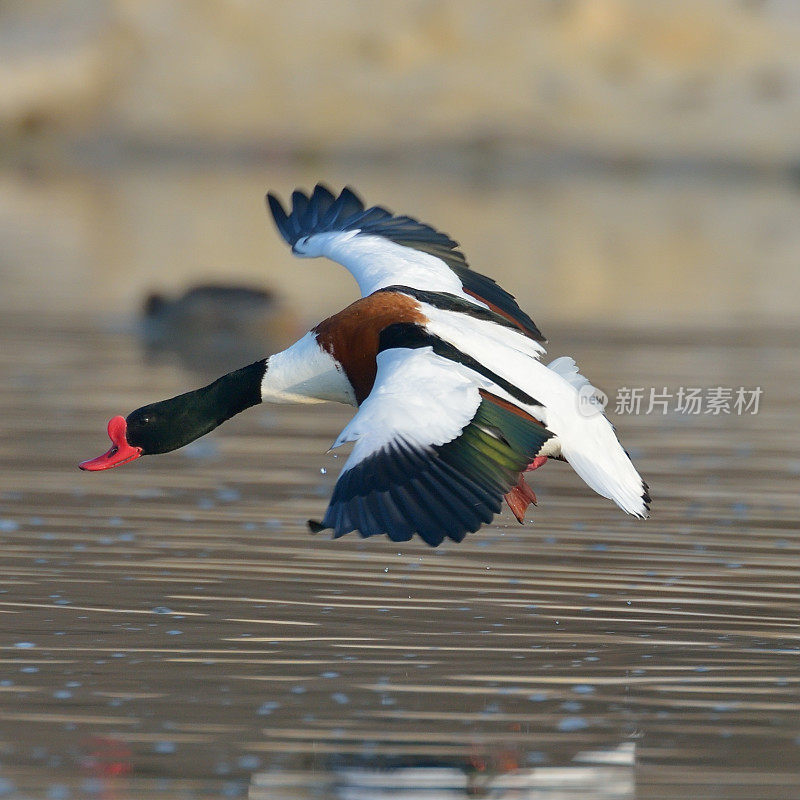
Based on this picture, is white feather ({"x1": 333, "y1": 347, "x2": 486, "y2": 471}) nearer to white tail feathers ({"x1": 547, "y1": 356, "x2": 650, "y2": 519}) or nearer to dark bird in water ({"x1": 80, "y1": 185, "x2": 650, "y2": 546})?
dark bird in water ({"x1": 80, "y1": 185, "x2": 650, "y2": 546})

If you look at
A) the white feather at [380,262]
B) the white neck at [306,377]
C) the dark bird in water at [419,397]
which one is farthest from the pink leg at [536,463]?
the white feather at [380,262]

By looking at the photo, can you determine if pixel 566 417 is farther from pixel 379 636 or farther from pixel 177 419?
pixel 177 419

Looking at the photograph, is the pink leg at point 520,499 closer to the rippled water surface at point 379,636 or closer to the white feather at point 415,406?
the rippled water surface at point 379,636

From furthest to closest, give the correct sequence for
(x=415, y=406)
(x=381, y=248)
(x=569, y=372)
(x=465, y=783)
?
(x=381, y=248) < (x=569, y=372) < (x=415, y=406) < (x=465, y=783)

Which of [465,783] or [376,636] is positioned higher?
[376,636]

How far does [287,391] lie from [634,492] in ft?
5.85

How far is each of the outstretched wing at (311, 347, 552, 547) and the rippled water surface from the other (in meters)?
0.54

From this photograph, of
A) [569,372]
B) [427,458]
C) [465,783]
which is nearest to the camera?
[465,783]

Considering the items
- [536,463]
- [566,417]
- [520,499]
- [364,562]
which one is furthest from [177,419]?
[566,417]

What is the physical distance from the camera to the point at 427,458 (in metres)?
6.99

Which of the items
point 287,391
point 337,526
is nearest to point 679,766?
point 337,526

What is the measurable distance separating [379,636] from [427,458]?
2.47 ft

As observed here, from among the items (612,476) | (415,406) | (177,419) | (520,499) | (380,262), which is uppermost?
(380,262)

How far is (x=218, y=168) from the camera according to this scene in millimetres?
54562
